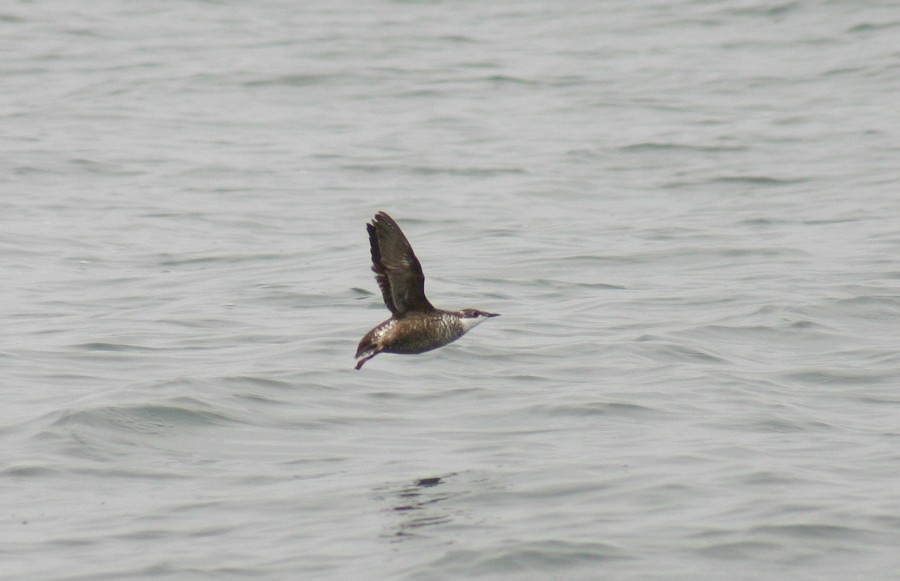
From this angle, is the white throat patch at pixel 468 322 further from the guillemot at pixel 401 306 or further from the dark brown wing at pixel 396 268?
the dark brown wing at pixel 396 268

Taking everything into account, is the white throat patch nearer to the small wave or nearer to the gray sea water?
the gray sea water

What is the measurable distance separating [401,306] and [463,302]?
5054 millimetres

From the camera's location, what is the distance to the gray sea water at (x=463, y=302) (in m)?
8.07

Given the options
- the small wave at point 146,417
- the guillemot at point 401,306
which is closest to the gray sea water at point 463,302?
the small wave at point 146,417

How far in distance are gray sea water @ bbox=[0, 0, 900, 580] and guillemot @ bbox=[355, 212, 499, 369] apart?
2.77ft

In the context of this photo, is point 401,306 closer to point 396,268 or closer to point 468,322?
point 396,268

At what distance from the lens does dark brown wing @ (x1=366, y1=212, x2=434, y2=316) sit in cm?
850

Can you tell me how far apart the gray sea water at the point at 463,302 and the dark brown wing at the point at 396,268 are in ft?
3.40

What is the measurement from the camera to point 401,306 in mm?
8641

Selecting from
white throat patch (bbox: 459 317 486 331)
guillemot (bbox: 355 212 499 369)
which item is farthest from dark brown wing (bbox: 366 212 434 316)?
white throat patch (bbox: 459 317 486 331)

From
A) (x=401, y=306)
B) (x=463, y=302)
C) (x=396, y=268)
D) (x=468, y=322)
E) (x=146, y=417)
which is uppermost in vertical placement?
(x=396, y=268)

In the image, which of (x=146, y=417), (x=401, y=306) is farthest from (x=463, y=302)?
(x=401, y=306)

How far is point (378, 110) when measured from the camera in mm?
24797

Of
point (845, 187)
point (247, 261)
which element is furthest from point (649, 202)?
point (247, 261)
